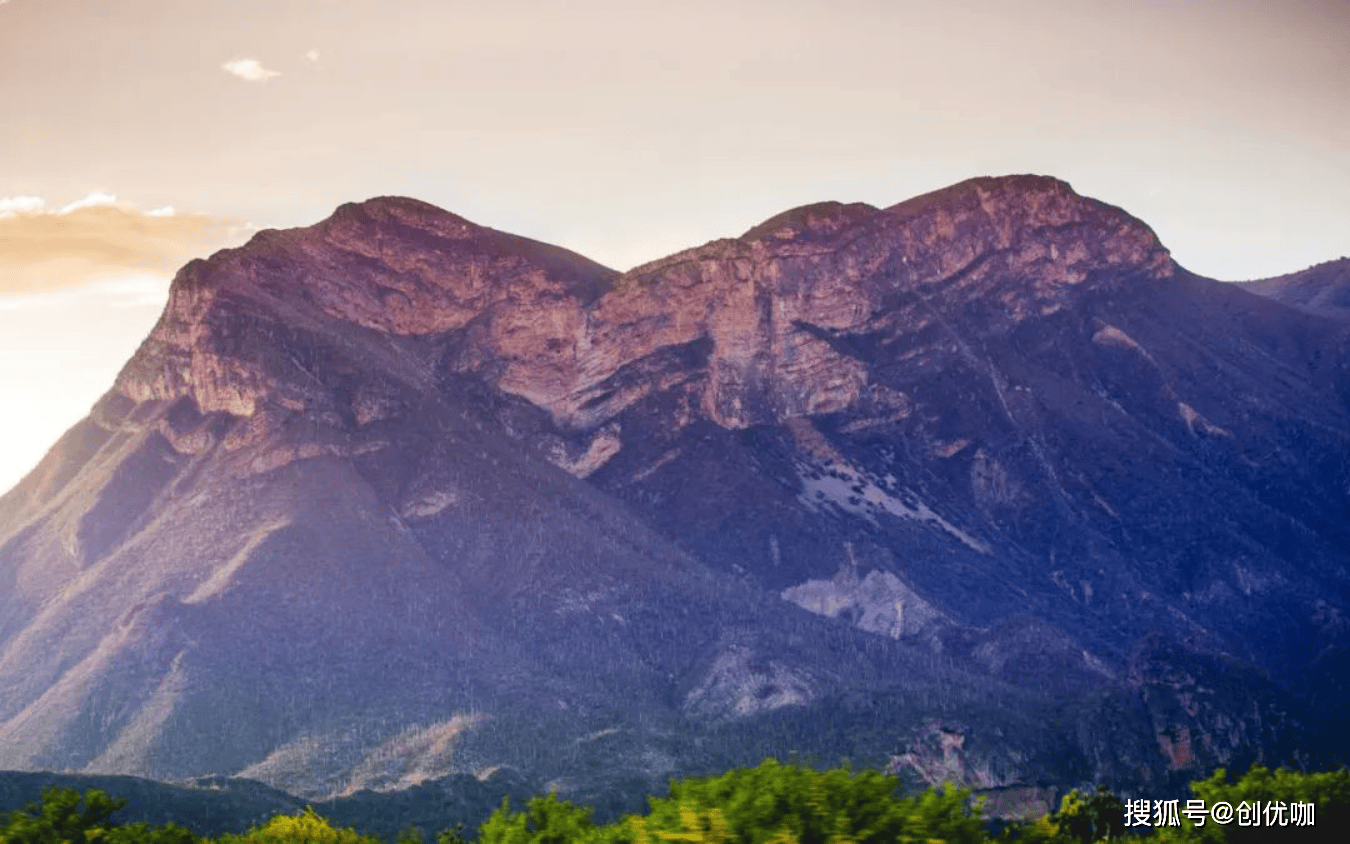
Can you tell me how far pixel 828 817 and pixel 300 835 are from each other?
42331 millimetres

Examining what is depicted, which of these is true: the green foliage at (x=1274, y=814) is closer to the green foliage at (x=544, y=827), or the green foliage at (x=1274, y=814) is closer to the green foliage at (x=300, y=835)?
the green foliage at (x=544, y=827)

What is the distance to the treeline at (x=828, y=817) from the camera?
46844 millimetres

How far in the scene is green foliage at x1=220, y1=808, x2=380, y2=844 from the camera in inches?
2867

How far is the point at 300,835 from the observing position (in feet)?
277

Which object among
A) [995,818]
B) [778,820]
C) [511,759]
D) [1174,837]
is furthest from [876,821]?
[511,759]

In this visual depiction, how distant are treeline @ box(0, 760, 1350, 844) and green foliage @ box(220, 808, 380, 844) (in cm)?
591

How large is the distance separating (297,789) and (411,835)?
380ft

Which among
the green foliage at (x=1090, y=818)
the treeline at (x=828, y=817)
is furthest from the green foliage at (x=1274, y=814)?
the green foliage at (x=1090, y=818)

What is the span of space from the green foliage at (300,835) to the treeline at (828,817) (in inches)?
233

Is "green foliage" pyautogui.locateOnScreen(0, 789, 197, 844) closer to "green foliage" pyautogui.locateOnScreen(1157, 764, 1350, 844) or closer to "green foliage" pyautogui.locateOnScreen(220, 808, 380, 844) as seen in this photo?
"green foliage" pyautogui.locateOnScreen(220, 808, 380, 844)

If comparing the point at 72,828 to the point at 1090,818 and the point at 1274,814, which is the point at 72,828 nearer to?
the point at 1274,814

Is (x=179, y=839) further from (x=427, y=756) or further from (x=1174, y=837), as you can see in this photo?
(x=427, y=756)

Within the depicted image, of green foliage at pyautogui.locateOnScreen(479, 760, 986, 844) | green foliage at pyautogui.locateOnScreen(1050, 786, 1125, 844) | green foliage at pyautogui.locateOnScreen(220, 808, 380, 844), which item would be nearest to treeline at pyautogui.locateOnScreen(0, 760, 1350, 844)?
green foliage at pyautogui.locateOnScreen(479, 760, 986, 844)

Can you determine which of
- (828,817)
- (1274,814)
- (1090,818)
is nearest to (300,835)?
(1090,818)
